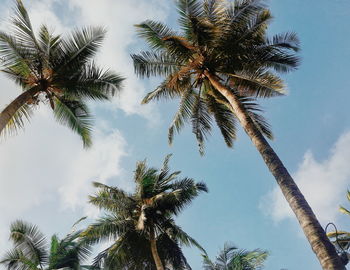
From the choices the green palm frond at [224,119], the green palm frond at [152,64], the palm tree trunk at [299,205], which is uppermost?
the green palm frond at [152,64]

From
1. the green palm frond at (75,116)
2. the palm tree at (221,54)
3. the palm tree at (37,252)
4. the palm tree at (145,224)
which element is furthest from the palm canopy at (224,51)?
the palm tree at (37,252)

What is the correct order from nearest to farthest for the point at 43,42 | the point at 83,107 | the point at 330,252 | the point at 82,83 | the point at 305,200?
1. the point at 330,252
2. the point at 305,200
3. the point at 43,42
4. the point at 82,83
5. the point at 83,107

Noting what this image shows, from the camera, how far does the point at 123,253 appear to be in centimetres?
1688

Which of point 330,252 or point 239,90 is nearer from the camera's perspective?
point 330,252

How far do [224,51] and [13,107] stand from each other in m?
7.75

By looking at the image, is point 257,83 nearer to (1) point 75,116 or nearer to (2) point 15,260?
(1) point 75,116

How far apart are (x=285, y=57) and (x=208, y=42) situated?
10.7 feet

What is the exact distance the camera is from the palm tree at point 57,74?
1127 cm

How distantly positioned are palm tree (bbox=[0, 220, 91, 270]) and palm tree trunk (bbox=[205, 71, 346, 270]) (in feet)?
37.9

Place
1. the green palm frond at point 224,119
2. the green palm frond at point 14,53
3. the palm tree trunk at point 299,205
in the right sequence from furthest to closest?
1. the green palm frond at point 224,119
2. the green palm frond at point 14,53
3. the palm tree trunk at point 299,205

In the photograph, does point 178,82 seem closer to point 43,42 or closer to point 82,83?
point 82,83

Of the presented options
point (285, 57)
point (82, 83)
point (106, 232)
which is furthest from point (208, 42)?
point (106, 232)

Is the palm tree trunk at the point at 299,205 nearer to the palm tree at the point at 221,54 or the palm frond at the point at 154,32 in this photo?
the palm tree at the point at 221,54

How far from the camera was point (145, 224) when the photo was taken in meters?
16.6
